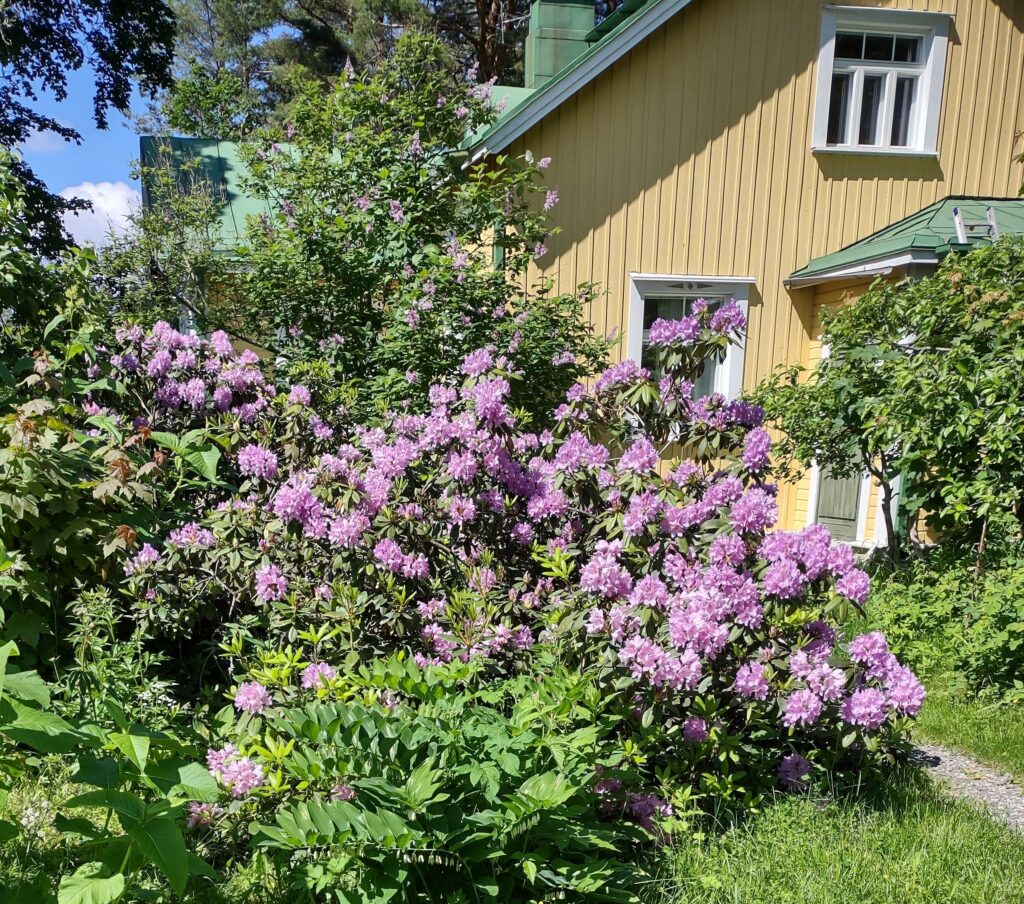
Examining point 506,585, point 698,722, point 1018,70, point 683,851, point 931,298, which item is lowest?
point 683,851

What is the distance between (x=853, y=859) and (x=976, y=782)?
140cm

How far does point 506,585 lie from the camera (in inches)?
129

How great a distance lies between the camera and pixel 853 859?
252cm

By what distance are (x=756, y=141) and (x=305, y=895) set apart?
8.21 m

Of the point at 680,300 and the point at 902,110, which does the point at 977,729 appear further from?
the point at 902,110


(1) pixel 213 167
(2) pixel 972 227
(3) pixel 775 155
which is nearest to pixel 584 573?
(2) pixel 972 227

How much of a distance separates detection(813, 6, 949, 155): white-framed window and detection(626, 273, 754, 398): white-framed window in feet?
5.76

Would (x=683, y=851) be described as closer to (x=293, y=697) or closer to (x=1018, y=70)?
(x=293, y=697)

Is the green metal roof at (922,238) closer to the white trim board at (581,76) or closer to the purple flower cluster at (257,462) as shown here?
the white trim board at (581,76)

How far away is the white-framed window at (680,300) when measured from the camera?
818 centimetres

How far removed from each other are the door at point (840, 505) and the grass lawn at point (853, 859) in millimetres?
6024

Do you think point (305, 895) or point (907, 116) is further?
point (907, 116)

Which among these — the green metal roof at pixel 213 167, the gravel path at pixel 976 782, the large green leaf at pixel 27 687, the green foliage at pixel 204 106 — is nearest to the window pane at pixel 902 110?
the gravel path at pixel 976 782

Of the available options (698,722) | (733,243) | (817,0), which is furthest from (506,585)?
(817,0)
